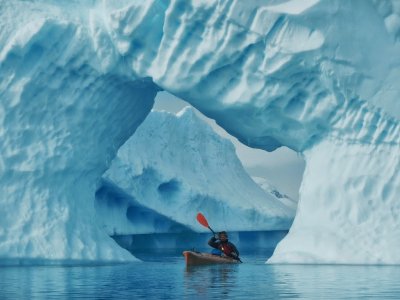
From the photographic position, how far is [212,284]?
941 cm

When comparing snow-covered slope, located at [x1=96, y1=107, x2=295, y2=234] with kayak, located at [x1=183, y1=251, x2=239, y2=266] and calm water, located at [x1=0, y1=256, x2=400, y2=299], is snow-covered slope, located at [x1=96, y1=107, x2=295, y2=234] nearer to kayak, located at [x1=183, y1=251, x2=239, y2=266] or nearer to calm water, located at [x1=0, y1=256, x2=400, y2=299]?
kayak, located at [x1=183, y1=251, x2=239, y2=266]

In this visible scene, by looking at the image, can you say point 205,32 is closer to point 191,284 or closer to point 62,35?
point 62,35

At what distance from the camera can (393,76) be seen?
46.9 feet

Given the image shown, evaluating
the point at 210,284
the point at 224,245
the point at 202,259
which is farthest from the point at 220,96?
the point at 210,284

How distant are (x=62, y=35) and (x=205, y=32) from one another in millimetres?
2962

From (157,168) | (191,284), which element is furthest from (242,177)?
(191,284)

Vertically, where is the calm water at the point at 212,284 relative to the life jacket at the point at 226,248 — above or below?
below

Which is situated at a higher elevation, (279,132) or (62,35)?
(62,35)

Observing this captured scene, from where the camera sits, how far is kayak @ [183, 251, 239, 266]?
14051 mm

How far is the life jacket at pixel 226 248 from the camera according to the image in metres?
15.6

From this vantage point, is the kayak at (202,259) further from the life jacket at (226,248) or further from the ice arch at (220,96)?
the ice arch at (220,96)

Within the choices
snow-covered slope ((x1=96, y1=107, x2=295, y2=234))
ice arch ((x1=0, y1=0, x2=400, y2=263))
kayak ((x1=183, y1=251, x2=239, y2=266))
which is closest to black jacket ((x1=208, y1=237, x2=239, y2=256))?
kayak ((x1=183, y1=251, x2=239, y2=266))

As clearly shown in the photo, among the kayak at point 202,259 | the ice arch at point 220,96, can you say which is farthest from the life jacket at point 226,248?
the ice arch at point 220,96

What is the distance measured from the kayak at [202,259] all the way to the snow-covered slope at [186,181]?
8.45 metres
